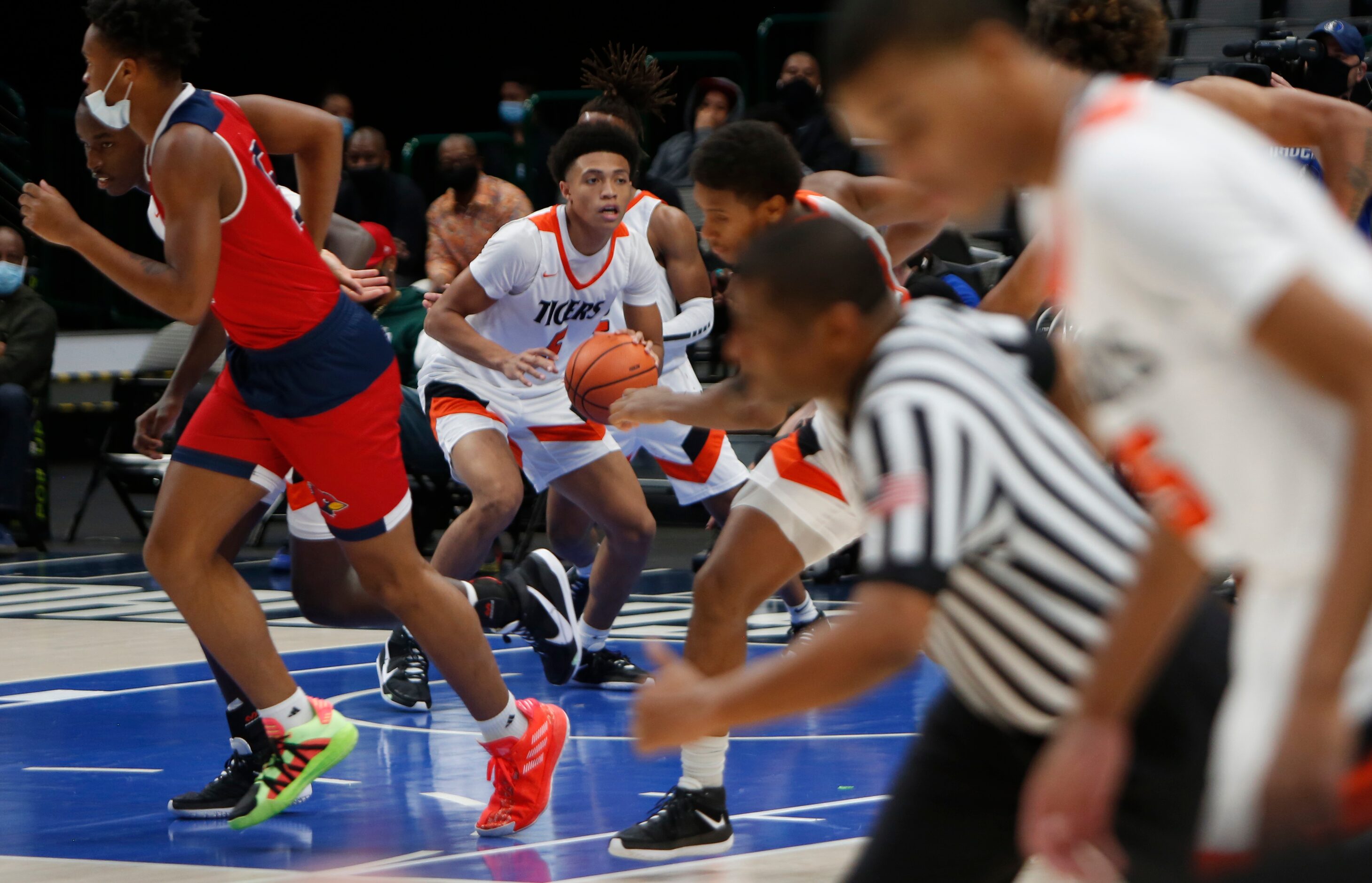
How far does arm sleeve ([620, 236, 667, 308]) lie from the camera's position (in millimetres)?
7141

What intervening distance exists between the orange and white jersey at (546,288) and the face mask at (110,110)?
90.5 inches

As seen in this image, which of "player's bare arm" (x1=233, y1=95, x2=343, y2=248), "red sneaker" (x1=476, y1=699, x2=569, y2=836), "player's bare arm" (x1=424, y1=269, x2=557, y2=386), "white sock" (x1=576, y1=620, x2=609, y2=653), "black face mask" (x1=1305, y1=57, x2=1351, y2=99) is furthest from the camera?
"black face mask" (x1=1305, y1=57, x2=1351, y2=99)

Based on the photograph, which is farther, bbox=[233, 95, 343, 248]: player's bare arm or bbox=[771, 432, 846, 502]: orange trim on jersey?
bbox=[233, 95, 343, 248]: player's bare arm

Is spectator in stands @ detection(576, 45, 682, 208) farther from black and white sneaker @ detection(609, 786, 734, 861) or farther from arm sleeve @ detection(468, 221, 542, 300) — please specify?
black and white sneaker @ detection(609, 786, 734, 861)

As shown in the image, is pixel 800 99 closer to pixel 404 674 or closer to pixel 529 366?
pixel 529 366

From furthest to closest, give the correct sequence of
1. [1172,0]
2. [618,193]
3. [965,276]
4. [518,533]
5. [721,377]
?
[1172,0]
[721,377]
[518,533]
[965,276]
[618,193]

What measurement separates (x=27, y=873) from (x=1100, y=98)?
3.51 m

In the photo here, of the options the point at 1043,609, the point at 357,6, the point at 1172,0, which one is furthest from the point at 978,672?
the point at 357,6

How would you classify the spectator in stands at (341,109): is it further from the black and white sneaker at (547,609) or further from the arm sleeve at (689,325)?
the black and white sneaker at (547,609)

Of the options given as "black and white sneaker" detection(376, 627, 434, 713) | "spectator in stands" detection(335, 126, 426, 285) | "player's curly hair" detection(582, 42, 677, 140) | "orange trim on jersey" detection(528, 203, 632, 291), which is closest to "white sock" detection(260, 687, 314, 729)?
"black and white sneaker" detection(376, 627, 434, 713)

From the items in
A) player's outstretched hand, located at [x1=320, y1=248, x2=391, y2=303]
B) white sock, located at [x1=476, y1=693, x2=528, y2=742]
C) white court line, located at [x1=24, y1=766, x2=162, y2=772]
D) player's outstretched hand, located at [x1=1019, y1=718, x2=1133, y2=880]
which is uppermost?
player's outstretched hand, located at [x1=1019, y1=718, x2=1133, y2=880]

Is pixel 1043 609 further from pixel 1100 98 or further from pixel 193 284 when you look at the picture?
pixel 193 284

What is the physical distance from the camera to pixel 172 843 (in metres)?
4.83

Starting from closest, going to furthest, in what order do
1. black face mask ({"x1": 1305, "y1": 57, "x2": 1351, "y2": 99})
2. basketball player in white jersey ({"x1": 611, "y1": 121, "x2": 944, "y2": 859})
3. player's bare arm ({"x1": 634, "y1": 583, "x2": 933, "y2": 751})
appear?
player's bare arm ({"x1": 634, "y1": 583, "x2": 933, "y2": 751})
basketball player in white jersey ({"x1": 611, "y1": 121, "x2": 944, "y2": 859})
black face mask ({"x1": 1305, "y1": 57, "x2": 1351, "y2": 99})
